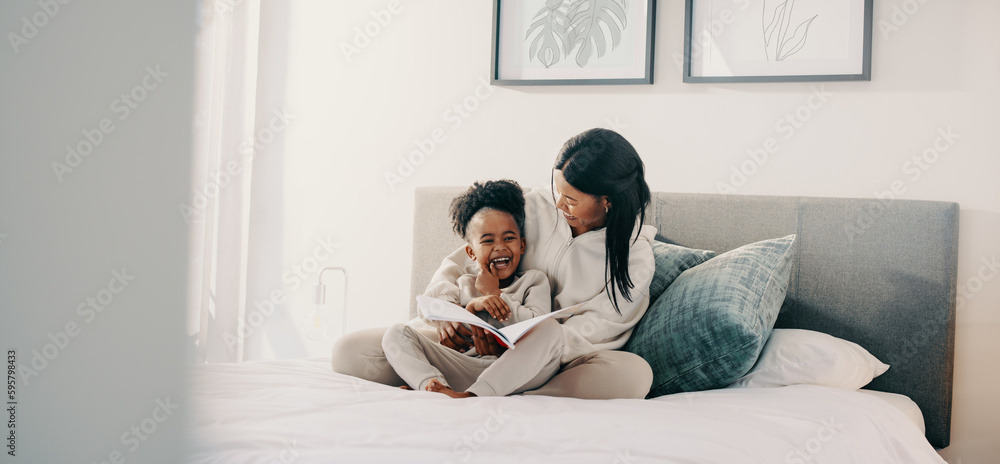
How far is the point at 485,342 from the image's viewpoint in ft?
5.32

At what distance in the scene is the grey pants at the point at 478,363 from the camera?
1.43m

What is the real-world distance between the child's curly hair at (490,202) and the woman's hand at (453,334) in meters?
0.29

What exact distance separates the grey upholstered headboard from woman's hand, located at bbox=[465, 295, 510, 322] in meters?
0.78

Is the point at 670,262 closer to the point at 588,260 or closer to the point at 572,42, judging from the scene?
the point at 588,260

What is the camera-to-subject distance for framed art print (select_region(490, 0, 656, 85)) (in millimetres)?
2307

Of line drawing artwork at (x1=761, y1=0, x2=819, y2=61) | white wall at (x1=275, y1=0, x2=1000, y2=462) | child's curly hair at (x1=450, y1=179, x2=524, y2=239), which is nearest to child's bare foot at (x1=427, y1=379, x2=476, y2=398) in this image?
child's curly hair at (x1=450, y1=179, x2=524, y2=239)

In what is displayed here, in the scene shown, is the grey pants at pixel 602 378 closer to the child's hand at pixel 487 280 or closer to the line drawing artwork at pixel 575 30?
the child's hand at pixel 487 280

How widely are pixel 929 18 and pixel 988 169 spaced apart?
18.3 inches

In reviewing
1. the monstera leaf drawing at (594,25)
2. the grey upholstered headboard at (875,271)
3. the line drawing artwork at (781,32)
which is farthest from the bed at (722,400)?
the monstera leaf drawing at (594,25)

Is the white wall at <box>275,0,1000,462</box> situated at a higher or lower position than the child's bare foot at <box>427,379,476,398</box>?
higher

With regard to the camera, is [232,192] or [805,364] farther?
[232,192]

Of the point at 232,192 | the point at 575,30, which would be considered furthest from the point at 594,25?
the point at 232,192

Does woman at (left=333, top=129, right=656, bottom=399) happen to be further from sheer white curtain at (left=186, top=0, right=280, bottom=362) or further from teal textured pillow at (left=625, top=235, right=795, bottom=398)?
sheer white curtain at (left=186, top=0, right=280, bottom=362)

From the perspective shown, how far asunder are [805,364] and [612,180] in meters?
0.64
